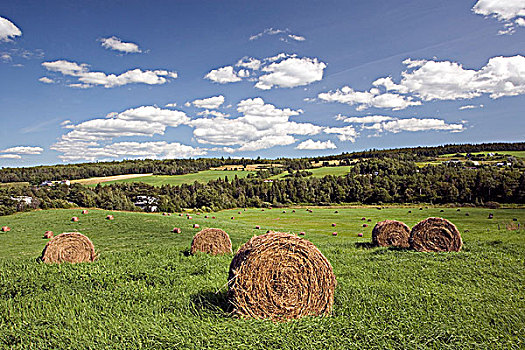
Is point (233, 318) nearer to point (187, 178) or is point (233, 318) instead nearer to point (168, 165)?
point (187, 178)

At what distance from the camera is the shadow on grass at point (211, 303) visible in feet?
19.5

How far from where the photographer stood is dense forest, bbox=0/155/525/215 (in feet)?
217

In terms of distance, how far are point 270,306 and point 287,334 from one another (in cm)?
93

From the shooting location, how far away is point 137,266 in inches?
390

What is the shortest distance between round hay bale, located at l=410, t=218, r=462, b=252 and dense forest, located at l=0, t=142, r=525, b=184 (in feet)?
280

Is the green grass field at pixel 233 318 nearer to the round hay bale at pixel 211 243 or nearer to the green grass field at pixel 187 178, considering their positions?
the round hay bale at pixel 211 243

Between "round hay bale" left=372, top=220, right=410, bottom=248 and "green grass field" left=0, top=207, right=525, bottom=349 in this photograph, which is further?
"round hay bale" left=372, top=220, right=410, bottom=248

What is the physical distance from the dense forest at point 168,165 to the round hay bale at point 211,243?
79.4 meters

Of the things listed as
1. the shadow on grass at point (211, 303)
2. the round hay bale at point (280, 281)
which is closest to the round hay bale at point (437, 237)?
the round hay bale at point (280, 281)

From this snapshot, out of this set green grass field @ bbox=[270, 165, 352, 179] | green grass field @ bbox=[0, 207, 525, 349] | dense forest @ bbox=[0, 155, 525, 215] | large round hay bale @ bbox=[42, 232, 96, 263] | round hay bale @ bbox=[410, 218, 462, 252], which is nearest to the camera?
green grass field @ bbox=[0, 207, 525, 349]

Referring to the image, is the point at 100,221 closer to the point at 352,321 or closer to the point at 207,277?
the point at 207,277

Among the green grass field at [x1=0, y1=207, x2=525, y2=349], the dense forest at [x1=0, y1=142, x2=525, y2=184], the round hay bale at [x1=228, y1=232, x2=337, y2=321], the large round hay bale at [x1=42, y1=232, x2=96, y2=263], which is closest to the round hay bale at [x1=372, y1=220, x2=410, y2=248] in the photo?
the green grass field at [x1=0, y1=207, x2=525, y2=349]

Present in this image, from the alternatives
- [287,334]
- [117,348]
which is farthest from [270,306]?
[117,348]

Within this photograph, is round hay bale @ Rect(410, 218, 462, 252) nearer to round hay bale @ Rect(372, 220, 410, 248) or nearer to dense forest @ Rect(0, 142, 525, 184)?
round hay bale @ Rect(372, 220, 410, 248)
